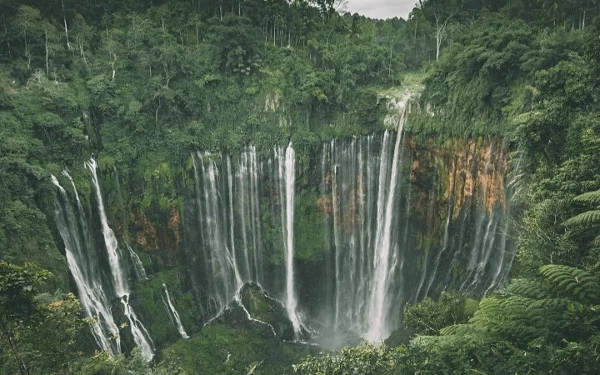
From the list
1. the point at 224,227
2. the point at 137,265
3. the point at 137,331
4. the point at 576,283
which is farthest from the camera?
the point at 224,227

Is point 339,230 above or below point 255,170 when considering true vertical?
below

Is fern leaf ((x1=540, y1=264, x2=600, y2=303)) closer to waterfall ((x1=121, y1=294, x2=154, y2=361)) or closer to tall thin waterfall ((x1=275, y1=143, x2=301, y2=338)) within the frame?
tall thin waterfall ((x1=275, y1=143, x2=301, y2=338))

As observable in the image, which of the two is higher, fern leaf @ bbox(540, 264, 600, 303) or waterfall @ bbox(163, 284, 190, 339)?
fern leaf @ bbox(540, 264, 600, 303)

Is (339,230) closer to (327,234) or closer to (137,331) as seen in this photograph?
(327,234)

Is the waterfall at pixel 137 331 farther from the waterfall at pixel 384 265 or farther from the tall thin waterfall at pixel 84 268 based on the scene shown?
the waterfall at pixel 384 265

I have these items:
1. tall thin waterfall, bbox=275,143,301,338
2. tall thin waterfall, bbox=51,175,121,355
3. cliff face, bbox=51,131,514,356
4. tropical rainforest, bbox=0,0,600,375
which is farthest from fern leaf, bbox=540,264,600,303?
tall thin waterfall, bbox=275,143,301,338

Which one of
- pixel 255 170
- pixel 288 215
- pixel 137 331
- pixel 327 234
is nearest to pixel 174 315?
pixel 137 331
